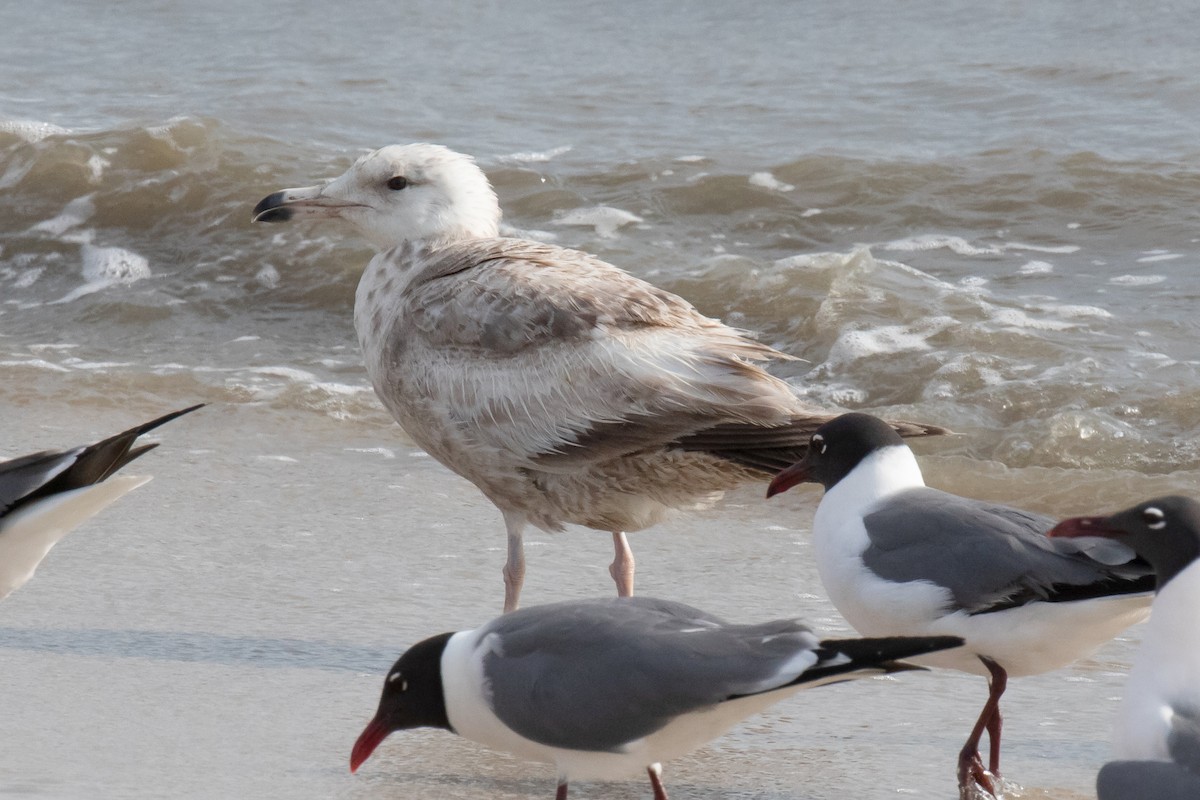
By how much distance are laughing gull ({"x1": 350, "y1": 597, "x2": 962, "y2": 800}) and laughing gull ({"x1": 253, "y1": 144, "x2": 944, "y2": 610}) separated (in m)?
1.17

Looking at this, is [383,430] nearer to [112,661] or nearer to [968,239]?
[112,661]

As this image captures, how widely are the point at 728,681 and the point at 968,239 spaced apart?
20.5 feet

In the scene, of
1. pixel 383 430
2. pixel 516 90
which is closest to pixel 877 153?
pixel 516 90

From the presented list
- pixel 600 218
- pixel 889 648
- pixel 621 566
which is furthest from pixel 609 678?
pixel 600 218

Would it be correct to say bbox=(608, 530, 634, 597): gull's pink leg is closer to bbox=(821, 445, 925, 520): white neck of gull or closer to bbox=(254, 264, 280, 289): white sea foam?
bbox=(821, 445, 925, 520): white neck of gull

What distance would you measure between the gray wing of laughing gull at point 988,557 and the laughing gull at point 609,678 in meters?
0.54

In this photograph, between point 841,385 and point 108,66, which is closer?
point 841,385

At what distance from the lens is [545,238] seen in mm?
9023

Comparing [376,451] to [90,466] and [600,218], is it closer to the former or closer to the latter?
[90,466]

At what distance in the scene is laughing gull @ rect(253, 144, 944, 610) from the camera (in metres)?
4.46

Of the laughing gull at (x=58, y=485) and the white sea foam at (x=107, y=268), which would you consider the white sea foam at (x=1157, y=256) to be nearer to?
the white sea foam at (x=107, y=268)

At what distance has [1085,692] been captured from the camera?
163 inches

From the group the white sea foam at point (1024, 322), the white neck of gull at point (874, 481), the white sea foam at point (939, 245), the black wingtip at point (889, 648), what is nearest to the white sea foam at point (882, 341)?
the white sea foam at point (1024, 322)

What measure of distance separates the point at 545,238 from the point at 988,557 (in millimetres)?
5778
